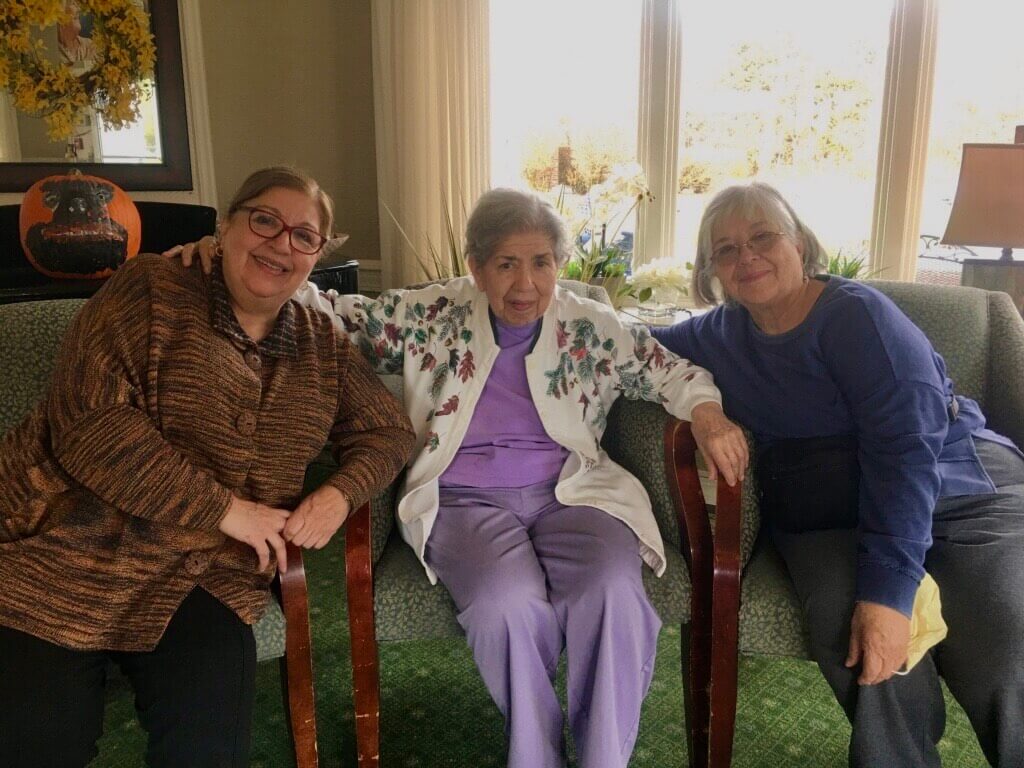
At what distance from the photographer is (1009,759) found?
1.24m

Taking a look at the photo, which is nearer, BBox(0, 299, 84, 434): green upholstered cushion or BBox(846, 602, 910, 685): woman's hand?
BBox(846, 602, 910, 685): woman's hand

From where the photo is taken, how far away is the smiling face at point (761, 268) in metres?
1.60

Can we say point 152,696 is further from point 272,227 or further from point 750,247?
point 750,247

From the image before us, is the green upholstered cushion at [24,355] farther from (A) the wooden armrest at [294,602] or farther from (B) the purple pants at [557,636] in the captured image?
(B) the purple pants at [557,636]

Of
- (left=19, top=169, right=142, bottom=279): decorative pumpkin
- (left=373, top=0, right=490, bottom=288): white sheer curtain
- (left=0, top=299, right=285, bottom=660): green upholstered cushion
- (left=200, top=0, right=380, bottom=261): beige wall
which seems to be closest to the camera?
(left=0, top=299, right=285, bottom=660): green upholstered cushion

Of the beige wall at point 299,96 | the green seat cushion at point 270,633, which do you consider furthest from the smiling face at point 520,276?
the beige wall at point 299,96

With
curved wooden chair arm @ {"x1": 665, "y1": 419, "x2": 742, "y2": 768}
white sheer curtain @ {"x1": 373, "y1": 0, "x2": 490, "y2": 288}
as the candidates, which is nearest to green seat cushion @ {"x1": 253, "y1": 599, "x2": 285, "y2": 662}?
curved wooden chair arm @ {"x1": 665, "y1": 419, "x2": 742, "y2": 768}

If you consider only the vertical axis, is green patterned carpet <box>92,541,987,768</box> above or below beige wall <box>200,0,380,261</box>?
below

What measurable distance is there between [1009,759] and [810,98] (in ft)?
8.20

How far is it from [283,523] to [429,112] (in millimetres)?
2279

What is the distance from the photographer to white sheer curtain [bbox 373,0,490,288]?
317 centimetres

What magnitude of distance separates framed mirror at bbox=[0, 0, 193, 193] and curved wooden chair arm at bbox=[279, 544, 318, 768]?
2.12m

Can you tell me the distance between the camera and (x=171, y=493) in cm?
127

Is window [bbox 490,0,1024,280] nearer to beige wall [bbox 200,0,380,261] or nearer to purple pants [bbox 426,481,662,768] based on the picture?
beige wall [bbox 200,0,380,261]
